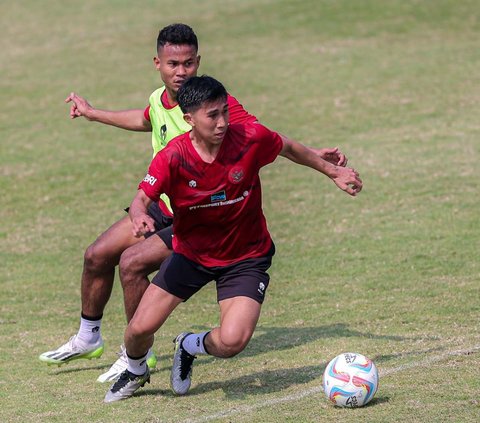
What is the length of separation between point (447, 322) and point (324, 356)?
138 cm

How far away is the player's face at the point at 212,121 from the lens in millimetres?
7117

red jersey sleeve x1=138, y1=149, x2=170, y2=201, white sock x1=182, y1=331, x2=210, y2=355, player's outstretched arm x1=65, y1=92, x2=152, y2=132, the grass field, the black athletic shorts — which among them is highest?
red jersey sleeve x1=138, y1=149, x2=170, y2=201

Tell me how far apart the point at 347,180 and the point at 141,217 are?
175cm

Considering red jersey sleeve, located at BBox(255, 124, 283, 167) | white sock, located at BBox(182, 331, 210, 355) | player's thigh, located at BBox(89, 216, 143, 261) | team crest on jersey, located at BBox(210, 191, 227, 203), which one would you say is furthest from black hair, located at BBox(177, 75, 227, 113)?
white sock, located at BBox(182, 331, 210, 355)

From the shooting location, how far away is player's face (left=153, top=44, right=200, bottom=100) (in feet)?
27.3

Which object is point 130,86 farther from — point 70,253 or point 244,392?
point 244,392

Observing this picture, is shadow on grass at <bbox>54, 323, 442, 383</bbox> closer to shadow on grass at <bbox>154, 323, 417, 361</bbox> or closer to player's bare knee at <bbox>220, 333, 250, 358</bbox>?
shadow on grass at <bbox>154, 323, 417, 361</bbox>

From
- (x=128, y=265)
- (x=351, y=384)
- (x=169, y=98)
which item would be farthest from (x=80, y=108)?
(x=351, y=384)

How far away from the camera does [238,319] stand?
24.0ft

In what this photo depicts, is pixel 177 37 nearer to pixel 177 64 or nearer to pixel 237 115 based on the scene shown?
pixel 177 64

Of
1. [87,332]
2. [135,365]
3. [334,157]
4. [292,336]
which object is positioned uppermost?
[334,157]

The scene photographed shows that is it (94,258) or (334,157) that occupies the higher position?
(334,157)

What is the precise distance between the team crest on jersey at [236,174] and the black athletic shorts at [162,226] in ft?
3.77

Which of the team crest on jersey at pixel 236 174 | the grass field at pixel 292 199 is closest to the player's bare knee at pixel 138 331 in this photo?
the grass field at pixel 292 199
